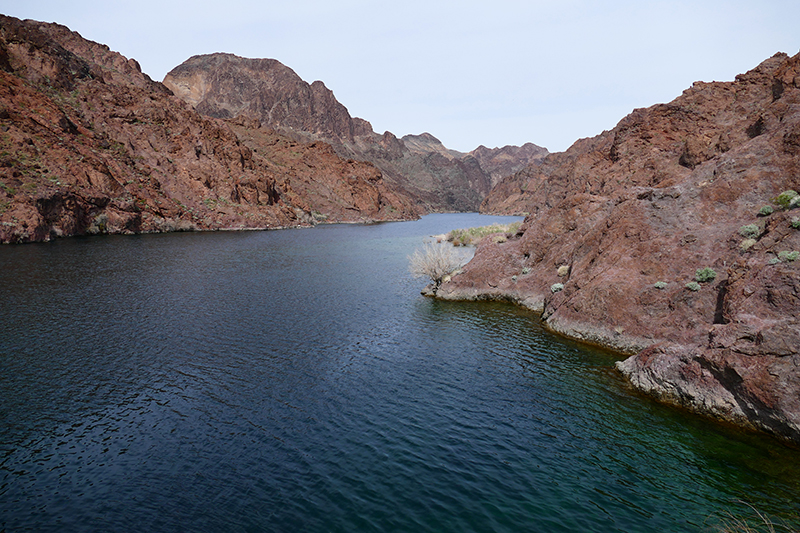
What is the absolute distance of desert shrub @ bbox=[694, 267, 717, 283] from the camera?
18812 millimetres

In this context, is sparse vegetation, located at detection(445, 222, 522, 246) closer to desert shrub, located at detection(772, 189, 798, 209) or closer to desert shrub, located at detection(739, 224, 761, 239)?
desert shrub, located at detection(739, 224, 761, 239)

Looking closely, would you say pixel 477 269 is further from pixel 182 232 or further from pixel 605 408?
pixel 182 232

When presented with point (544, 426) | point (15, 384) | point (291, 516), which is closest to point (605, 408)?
point (544, 426)

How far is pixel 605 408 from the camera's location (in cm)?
1529

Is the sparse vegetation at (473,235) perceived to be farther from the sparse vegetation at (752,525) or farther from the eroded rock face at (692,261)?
the sparse vegetation at (752,525)

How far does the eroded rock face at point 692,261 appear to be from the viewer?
45.3ft

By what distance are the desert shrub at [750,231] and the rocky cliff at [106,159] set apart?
74739mm

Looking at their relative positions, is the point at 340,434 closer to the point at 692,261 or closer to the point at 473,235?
the point at 692,261

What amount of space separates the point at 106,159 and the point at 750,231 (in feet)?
317

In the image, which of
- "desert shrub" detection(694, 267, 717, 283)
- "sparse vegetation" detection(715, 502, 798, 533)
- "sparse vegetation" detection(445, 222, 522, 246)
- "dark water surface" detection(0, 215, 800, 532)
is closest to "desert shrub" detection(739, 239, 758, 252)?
"desert shrub" detection(694, 267, 717, 283)

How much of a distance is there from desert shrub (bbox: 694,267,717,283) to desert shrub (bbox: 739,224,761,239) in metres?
2.07

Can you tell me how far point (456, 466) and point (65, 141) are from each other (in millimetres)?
90702

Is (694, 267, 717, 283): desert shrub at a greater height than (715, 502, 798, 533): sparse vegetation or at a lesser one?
greater

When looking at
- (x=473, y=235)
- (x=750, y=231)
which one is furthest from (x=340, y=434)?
(x=473, y=235)
